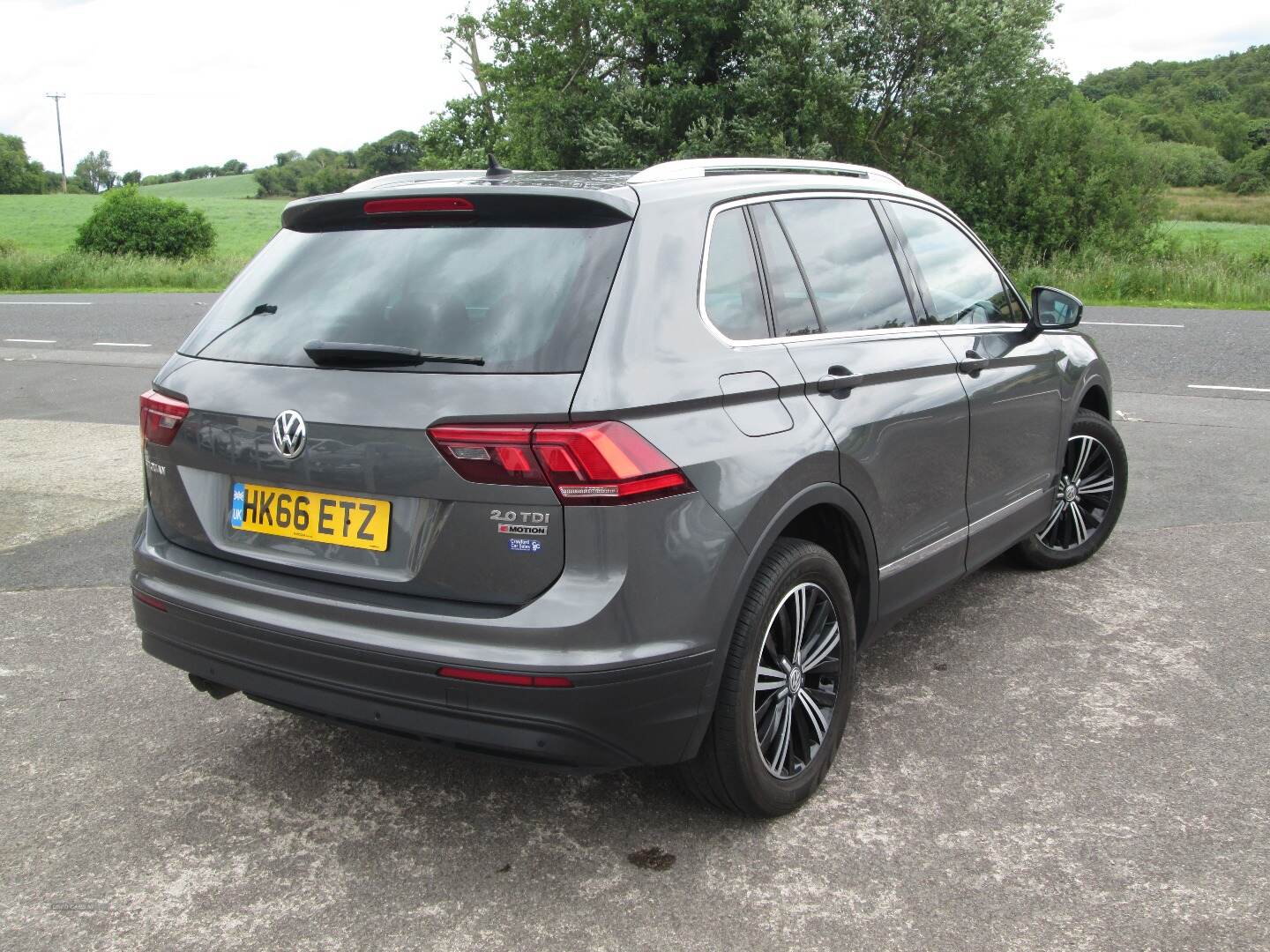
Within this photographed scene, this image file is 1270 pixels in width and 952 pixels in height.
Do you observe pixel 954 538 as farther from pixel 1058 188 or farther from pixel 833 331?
pixel 1058 188

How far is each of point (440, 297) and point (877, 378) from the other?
1.40m

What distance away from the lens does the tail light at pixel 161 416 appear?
9.96 feet

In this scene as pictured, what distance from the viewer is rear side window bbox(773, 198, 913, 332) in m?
3.44

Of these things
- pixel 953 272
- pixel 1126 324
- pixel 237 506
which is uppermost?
pixel 953 272

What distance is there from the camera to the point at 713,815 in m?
3.17

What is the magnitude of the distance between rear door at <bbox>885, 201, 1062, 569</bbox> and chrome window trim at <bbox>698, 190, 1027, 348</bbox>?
0.6 inches

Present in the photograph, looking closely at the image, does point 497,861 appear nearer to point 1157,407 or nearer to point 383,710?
point 383,710

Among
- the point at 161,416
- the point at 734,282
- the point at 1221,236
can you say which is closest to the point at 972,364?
the point at 734,282

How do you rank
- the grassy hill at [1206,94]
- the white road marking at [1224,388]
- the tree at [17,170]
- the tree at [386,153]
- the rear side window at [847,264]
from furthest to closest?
the tree at [17,170] → the grassy hill at [1206,94] → the tree at [386,153] → the white road marking at [1224,388] → the rear side window at [847,264]

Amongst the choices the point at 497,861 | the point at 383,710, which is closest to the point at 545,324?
the point at 383,710

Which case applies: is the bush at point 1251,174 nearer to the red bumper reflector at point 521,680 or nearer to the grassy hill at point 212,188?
the grassy hill at point 212,188

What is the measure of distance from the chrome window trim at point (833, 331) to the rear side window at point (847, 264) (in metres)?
0.02

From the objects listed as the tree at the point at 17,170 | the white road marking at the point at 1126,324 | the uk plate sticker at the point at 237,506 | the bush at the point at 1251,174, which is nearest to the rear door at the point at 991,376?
the uk plate sticker at the point at 237,506

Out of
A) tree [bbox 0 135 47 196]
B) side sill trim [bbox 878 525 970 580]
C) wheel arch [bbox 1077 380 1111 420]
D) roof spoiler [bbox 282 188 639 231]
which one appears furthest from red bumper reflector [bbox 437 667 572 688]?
tree [bbox 0 135 47 196]
